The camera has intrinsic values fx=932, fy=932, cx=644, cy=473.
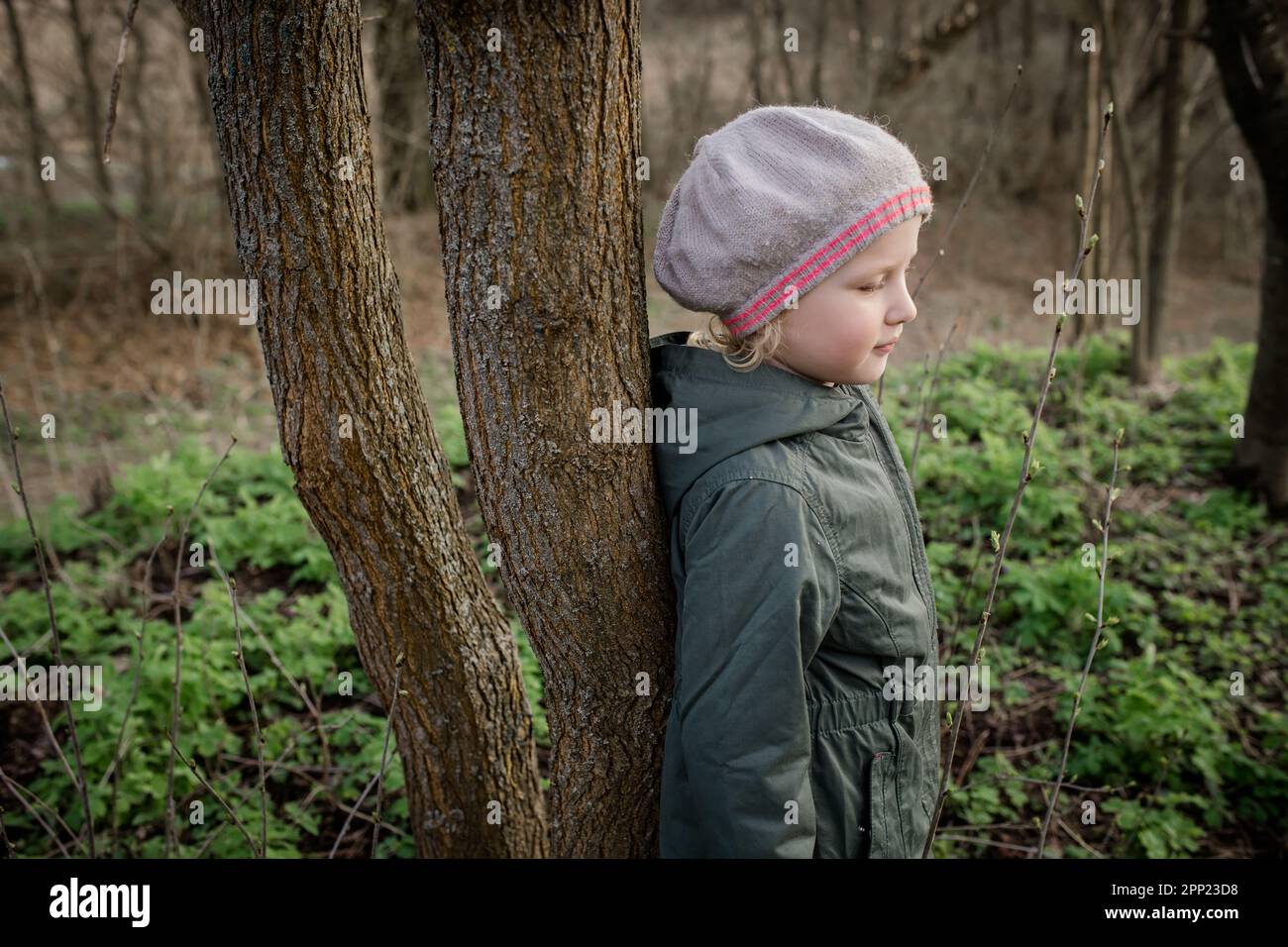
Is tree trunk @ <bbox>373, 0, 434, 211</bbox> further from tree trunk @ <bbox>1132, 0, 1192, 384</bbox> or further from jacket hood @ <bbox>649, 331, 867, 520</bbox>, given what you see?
jacket hood @ <bbox>649, 331, 867, 520</bbox>

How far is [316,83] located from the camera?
1674mm

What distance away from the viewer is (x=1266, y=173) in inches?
161

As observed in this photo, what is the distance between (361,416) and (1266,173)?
163 inches

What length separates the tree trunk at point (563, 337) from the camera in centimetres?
141

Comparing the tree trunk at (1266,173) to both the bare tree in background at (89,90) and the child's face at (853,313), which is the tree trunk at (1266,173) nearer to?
the child's face at (853,313)

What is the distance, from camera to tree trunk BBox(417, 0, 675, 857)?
1.41 meters

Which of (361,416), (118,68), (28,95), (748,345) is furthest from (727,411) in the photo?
(28,95)

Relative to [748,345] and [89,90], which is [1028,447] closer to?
[748,345]

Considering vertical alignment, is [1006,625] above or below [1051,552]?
below

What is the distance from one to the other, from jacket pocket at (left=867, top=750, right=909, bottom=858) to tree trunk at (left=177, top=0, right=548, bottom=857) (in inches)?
35.5

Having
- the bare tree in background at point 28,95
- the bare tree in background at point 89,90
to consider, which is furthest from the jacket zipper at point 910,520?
the bare tree in background at point 28,95

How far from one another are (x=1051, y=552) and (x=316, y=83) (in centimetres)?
331

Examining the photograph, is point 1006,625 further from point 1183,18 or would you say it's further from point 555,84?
point 1183,18
